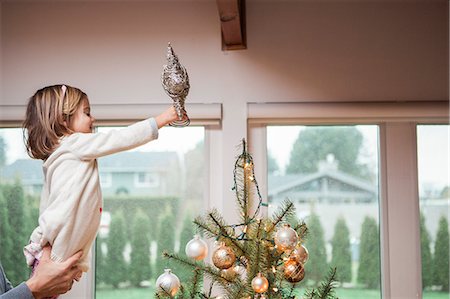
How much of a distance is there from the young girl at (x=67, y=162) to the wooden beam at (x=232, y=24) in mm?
1109

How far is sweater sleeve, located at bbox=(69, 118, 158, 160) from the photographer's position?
1757 mm

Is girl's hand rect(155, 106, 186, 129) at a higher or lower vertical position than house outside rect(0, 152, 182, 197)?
higher

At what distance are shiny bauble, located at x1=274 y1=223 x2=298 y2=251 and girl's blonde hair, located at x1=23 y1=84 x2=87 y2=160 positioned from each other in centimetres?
73

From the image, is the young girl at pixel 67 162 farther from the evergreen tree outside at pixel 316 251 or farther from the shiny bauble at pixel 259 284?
the evergreen tree outside at pixel 316 251

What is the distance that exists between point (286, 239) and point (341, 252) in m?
1.53

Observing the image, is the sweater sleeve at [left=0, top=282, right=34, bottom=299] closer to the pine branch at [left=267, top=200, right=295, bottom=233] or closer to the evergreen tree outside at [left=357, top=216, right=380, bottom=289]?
the pine branch at [left=267, top=200, right=295, bottom=233]

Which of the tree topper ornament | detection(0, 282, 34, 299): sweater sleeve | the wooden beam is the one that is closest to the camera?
detection(0, 282, 34, 299): sweater sleeve

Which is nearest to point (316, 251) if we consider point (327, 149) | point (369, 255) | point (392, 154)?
point (369, 255)

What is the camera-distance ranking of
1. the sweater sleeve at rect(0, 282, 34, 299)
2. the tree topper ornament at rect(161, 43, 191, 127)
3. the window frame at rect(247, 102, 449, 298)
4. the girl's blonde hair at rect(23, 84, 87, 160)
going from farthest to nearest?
1. the window frame at rect(247, 102, 449, 298)
2. the girl's blonde hair at rect(23, 84, 87, 160)
3. the tree topper ornament at rect(161, 43, 191, 127)
4. the sweater sleeve at rect(0, 282, 34, 299)

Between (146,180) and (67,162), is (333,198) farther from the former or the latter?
(67,162)

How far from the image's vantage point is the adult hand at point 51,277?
1.57m

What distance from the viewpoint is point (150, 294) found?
10.7 feet

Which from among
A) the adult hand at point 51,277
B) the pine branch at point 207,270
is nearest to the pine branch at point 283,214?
the pine branch at point 207,270

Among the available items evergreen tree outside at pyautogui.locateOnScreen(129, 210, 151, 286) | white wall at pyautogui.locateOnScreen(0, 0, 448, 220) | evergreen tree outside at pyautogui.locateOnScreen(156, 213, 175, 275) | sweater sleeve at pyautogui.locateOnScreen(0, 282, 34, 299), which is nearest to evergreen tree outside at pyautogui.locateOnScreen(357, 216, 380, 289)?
white wall at pyautogui.locateOnScreen(0, 0, 448, 220)
